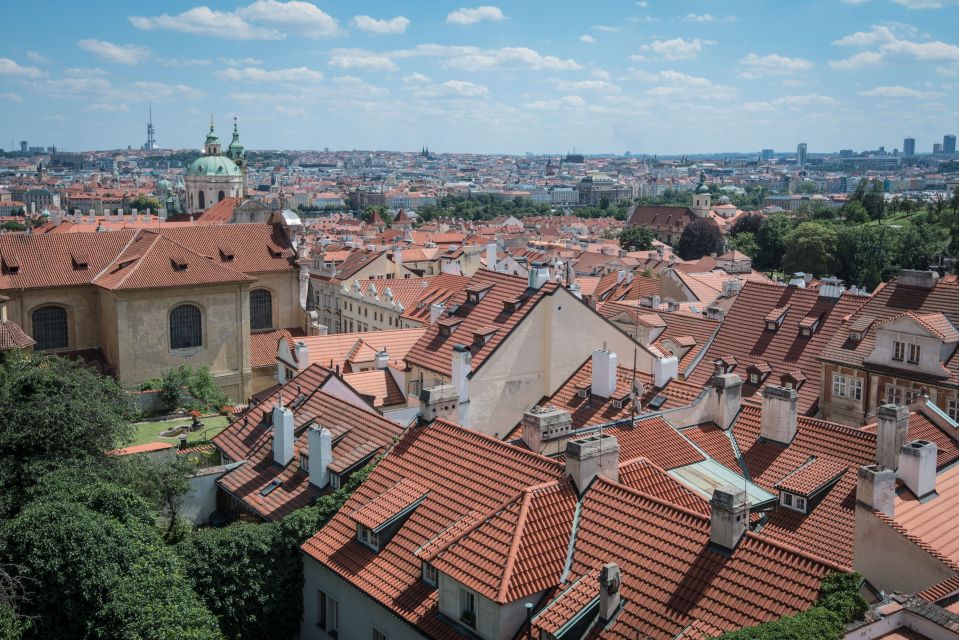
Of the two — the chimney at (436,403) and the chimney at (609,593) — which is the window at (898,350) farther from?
the chimney at (609,593)

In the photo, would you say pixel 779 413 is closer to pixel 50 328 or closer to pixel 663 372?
pixel 663 372

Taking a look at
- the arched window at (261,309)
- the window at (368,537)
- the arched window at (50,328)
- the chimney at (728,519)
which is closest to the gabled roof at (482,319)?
the window at (368,537)

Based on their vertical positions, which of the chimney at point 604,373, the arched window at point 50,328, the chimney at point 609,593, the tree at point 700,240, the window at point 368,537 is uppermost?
the chimney at point 604,373

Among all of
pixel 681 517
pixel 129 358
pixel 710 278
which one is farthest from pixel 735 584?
pixel 710 278

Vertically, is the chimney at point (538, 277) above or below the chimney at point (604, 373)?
above

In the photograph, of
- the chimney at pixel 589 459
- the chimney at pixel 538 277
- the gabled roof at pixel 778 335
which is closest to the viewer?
the chimney at pixel 589 459

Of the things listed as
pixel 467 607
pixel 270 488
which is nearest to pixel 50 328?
pixel 270 488
